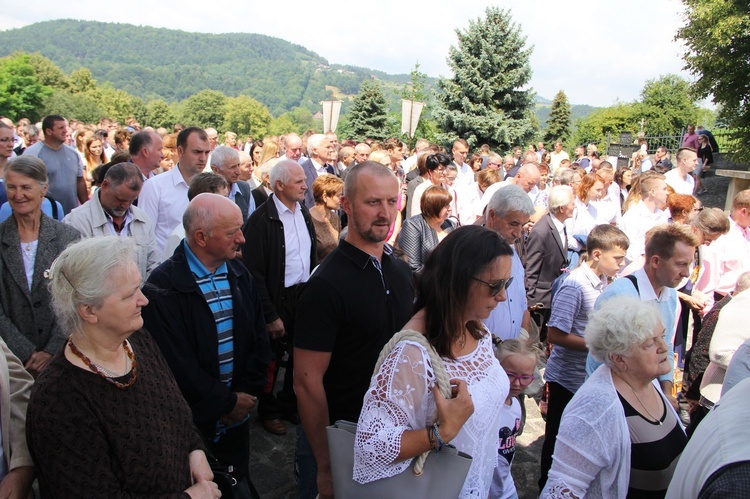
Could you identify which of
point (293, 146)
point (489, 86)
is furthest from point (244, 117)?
point (293, 146)

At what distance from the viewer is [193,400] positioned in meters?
2.80

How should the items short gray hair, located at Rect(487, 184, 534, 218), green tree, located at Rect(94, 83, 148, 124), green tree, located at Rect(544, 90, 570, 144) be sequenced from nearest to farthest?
1. short gray hair, located at Rect(487, 184, 534, 218)
2. green tree, located at Rect(544, 90, 570, 144)
3. green tree, located at Rect(94, 83, 148, 124)

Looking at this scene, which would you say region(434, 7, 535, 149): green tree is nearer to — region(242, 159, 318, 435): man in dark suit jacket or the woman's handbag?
region(242, 159, 318, 435): man in dark suit jacket

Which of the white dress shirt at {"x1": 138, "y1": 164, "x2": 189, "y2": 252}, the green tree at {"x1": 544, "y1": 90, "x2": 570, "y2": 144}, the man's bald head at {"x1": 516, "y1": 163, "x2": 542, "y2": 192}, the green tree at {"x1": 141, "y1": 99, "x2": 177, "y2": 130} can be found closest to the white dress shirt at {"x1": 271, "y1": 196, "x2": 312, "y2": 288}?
the white dress shirt at {"x1": 138, "y1": 164, "x2": 189, "y2": 252}

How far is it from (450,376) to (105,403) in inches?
48.1

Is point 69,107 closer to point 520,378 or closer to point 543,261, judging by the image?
point 543,261

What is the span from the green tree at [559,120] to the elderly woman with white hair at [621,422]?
4692 centimetres

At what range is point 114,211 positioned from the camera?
4.05m

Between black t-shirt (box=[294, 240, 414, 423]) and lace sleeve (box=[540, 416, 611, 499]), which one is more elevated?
black t-shirt (box=[294, 240, 414, 423])

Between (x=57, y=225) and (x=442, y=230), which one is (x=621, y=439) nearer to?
(x=442, y=230)

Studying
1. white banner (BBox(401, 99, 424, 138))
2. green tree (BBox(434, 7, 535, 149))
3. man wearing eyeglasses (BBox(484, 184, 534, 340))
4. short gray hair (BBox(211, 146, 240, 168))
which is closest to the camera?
man wearing eyeglasses (BBox(484, 184, 534, 340))

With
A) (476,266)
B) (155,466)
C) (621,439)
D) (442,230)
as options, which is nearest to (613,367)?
(621,439)

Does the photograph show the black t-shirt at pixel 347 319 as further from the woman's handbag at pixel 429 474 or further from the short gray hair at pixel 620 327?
the short gray hair at pixel 620 327

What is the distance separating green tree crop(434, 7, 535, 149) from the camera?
23.9 metres
